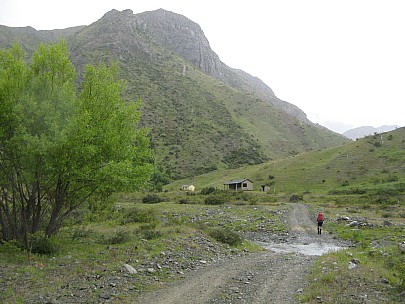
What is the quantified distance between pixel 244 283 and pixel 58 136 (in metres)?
9.61

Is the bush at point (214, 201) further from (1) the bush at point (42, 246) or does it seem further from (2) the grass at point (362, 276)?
(1) the bush at point (42, 246)

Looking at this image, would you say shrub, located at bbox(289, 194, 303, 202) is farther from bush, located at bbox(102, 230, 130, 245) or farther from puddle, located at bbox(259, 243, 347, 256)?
bush, located at bbox(102, 230, 130, 245)

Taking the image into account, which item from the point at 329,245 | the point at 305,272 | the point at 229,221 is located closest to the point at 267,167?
the point at 229,221

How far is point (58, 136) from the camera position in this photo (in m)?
13.4

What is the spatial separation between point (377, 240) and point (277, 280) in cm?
1445

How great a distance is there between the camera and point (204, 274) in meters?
14.2

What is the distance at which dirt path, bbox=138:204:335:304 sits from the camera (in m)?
11.0

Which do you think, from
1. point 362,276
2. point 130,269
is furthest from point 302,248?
point 130,269

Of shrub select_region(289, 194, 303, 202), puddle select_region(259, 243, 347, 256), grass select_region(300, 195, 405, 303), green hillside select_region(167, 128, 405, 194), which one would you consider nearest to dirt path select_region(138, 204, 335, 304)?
grass select_region(300, 195, 405, 303)

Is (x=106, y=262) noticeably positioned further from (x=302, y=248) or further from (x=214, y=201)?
(x=214, y=201)

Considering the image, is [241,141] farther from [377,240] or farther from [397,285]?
[397,285]

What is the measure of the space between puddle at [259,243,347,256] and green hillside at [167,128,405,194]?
3840 cm

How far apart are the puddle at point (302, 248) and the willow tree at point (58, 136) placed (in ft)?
39.9

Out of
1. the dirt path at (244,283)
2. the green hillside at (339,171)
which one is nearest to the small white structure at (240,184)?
the green hillside at (339,171)
